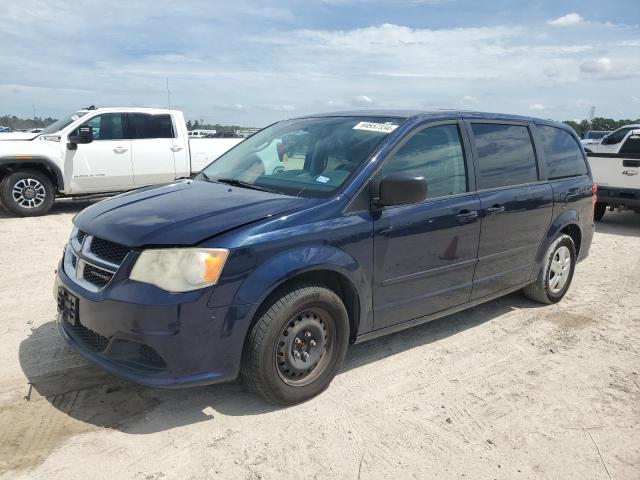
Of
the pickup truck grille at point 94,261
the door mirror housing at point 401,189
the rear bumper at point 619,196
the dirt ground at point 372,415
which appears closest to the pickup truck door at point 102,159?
the dirt ground at point 372,415

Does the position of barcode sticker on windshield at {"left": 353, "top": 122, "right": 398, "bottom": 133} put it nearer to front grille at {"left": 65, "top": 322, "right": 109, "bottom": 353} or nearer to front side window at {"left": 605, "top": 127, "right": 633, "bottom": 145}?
front grille at {"left": 65, "top": 322, "right": 109, "bottom": 353}

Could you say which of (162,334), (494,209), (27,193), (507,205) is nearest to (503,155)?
(507,205)

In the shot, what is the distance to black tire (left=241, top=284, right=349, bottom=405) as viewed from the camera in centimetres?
303

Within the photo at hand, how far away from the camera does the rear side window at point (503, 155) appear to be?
4352 mm

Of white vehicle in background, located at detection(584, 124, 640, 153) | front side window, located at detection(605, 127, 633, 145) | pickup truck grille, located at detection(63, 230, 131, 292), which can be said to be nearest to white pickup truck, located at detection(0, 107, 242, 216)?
pickup truck grille, located at detection(63, 230, 131, 292)

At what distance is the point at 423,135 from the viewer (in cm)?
392

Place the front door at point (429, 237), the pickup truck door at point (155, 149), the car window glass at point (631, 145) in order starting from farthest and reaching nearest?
the car window glass at point (631, 145) < the pickup truck door at point (155, 149) < the front door at point (429, 237)

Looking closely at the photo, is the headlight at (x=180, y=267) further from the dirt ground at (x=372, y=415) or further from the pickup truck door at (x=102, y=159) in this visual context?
the pickup truck door at (x=102, y=159)

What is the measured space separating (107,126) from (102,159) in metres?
0.64

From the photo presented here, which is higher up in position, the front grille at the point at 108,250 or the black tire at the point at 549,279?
the front grille at the point at 108,250

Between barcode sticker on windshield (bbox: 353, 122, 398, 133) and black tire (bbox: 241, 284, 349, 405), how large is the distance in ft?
4.16

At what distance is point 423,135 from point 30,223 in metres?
7.49

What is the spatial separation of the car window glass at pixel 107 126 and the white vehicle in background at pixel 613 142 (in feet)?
30.8

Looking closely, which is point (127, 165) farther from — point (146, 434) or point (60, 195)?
point (146, 434)
